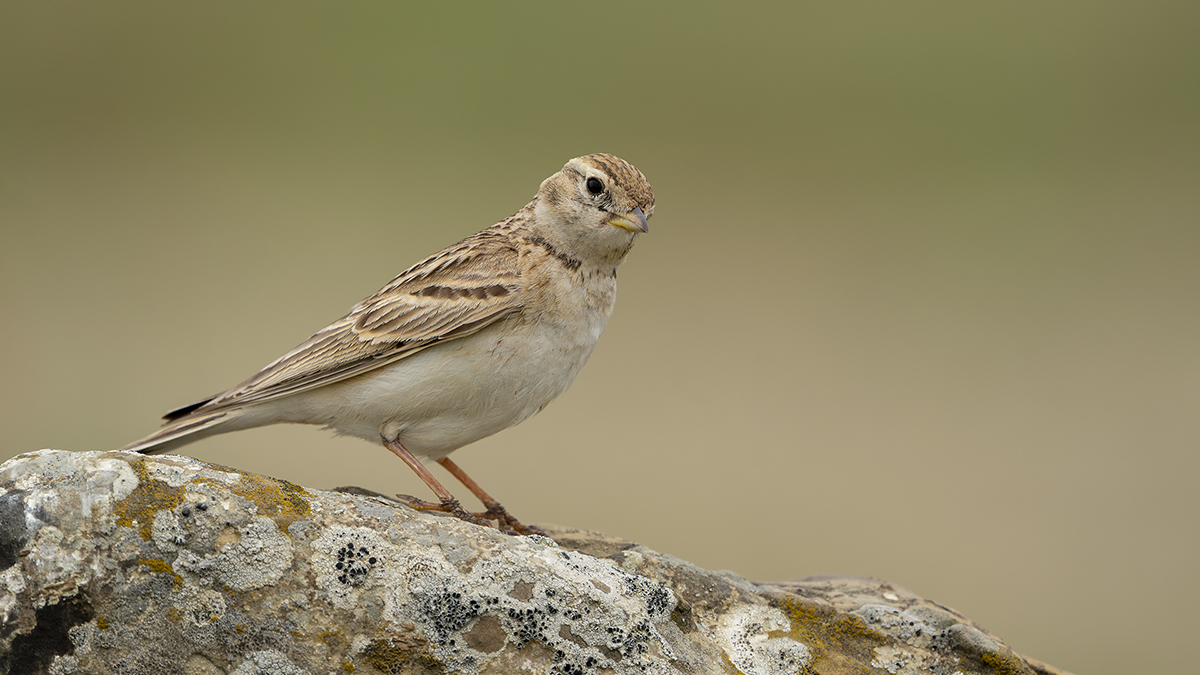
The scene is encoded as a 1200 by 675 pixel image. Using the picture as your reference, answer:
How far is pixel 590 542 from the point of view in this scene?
5.14 metres

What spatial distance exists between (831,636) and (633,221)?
7.86 feet

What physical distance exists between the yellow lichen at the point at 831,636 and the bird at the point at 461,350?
1694mm

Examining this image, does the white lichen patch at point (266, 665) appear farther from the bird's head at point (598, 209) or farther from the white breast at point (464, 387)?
the bird's head at point (598, 209)

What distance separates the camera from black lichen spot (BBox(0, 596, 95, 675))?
315cm

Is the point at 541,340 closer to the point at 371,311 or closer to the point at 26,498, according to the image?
the point at 371,311

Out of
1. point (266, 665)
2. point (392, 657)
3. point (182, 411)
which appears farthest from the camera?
point (182, 411)

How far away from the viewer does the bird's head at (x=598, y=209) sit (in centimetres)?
536

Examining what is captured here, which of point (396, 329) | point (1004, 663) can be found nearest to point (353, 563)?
point (396, 329)

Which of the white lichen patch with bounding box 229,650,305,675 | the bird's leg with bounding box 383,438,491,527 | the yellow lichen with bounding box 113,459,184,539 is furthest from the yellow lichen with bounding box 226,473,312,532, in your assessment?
the bird's leg with bounding box 383,438,491,527

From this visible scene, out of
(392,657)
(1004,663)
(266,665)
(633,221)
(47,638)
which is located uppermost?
(633,221)

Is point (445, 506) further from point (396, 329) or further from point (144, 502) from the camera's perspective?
point (144, 502)

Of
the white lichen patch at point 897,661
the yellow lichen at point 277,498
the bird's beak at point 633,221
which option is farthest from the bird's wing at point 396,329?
the white lichen patch at point 897,661

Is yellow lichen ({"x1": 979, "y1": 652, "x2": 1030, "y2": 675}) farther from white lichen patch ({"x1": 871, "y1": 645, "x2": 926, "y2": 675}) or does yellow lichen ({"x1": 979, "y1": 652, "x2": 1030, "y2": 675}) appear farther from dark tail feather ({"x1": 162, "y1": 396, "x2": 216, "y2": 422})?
dark tail feather ({"x1": 162, "y1": 396, "x2": 216, "y2": 422})

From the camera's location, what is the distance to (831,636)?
14.4ft
